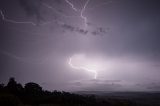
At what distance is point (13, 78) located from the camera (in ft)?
207

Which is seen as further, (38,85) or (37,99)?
(38,85)

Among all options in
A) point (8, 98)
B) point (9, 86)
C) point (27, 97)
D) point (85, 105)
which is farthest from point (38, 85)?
point (8, 98)

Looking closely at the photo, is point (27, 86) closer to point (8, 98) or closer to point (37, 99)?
point (37, 99)

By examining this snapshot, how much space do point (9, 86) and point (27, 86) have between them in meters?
5.26

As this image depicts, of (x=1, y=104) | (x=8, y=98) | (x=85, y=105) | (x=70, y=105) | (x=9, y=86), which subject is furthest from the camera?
(x=9, y=86)

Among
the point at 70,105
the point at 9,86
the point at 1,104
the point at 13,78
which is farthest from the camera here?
the point at 13,78

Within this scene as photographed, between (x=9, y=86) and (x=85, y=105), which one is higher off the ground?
(x=9, y=86)

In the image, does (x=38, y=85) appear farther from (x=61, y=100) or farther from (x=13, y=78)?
(x=61, y=100)

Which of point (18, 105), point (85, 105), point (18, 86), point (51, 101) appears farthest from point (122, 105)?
point (18, 105)

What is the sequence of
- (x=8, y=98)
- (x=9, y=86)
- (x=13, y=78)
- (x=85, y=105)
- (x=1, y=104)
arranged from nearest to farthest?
(x=1, y=104) → (x=8, y=98) → (x=85, y=105) → (x=9, y=86) → (x=13, y=78)

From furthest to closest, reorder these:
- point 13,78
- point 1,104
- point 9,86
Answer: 1. point 13,78
2. point 9,86
3. point 1,104

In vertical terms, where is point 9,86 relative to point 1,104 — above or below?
above

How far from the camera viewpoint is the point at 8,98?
125ft

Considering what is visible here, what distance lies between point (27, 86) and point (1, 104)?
84.5 feet
